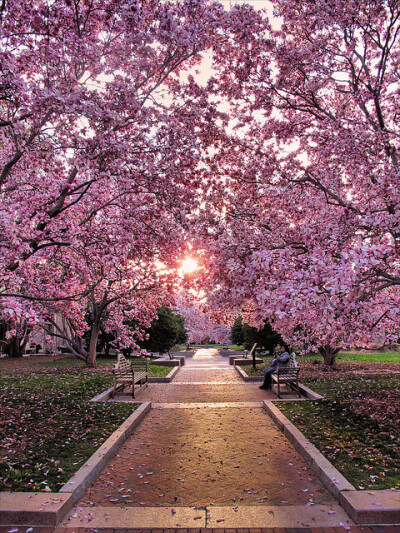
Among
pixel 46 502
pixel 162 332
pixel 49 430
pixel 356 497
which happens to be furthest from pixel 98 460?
pixel 162 332

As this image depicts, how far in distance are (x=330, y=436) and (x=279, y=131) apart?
7.40m

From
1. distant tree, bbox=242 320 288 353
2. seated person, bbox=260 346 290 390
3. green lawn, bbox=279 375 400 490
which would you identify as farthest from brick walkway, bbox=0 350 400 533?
distant tree, bbox=242 320 288 353

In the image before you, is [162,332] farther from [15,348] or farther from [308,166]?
[308,166]

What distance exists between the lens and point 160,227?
9.31 meters

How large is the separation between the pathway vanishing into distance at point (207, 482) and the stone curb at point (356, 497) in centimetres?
10

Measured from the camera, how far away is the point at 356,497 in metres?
3.92

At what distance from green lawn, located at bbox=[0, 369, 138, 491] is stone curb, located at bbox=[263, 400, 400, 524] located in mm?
2965

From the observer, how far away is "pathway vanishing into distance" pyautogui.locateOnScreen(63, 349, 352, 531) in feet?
12.4

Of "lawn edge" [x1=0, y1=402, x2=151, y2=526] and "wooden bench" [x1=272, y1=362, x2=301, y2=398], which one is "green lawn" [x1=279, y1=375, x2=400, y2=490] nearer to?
"wooden bench" [x1=272, y1=362, x2=301, y2=398]

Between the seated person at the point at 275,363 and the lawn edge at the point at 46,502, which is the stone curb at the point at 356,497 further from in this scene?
the seated person at the point at 275,363

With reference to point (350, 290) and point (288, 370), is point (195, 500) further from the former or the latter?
point (288, 370)

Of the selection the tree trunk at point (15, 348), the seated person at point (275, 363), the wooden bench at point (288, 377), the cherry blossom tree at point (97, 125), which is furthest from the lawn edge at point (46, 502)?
the tree trunk at point (15, 348)

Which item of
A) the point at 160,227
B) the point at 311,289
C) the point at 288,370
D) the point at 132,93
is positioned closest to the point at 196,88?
the point at 132,93

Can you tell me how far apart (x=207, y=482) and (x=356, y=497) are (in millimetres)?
1718
